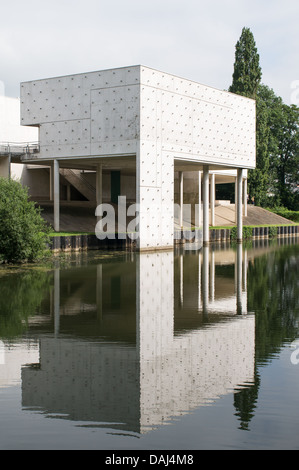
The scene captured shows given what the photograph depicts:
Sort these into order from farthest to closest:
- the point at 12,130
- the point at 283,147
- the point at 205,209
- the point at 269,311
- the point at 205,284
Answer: the point at 283,147, the point at 12,130, the point at 205,209, the point at 205,284, the point at 269,311

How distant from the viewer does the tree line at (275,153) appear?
5847 centimetres

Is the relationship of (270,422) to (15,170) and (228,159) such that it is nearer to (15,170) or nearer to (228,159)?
(228,159)

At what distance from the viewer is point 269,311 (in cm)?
1295

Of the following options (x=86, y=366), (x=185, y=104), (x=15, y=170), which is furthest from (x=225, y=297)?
(x=15, y=170)

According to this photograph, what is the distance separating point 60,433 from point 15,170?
39.5 m

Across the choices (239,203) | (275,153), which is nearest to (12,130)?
(239,203)

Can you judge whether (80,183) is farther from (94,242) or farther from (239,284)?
(239,284)

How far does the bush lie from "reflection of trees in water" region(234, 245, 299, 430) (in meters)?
8.86

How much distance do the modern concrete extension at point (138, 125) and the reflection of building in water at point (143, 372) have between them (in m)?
20.0

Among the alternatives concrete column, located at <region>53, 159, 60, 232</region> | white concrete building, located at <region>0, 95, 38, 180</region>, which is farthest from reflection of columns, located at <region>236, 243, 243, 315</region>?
white concrete building, located at <region>0, 95, 38, 180</region>

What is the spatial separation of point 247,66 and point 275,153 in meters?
14.5

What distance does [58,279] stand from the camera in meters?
18.8

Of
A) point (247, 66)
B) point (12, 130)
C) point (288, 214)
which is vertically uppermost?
point (247, 66)

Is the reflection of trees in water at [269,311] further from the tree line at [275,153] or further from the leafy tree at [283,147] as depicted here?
the leafy tree at [283,147]
